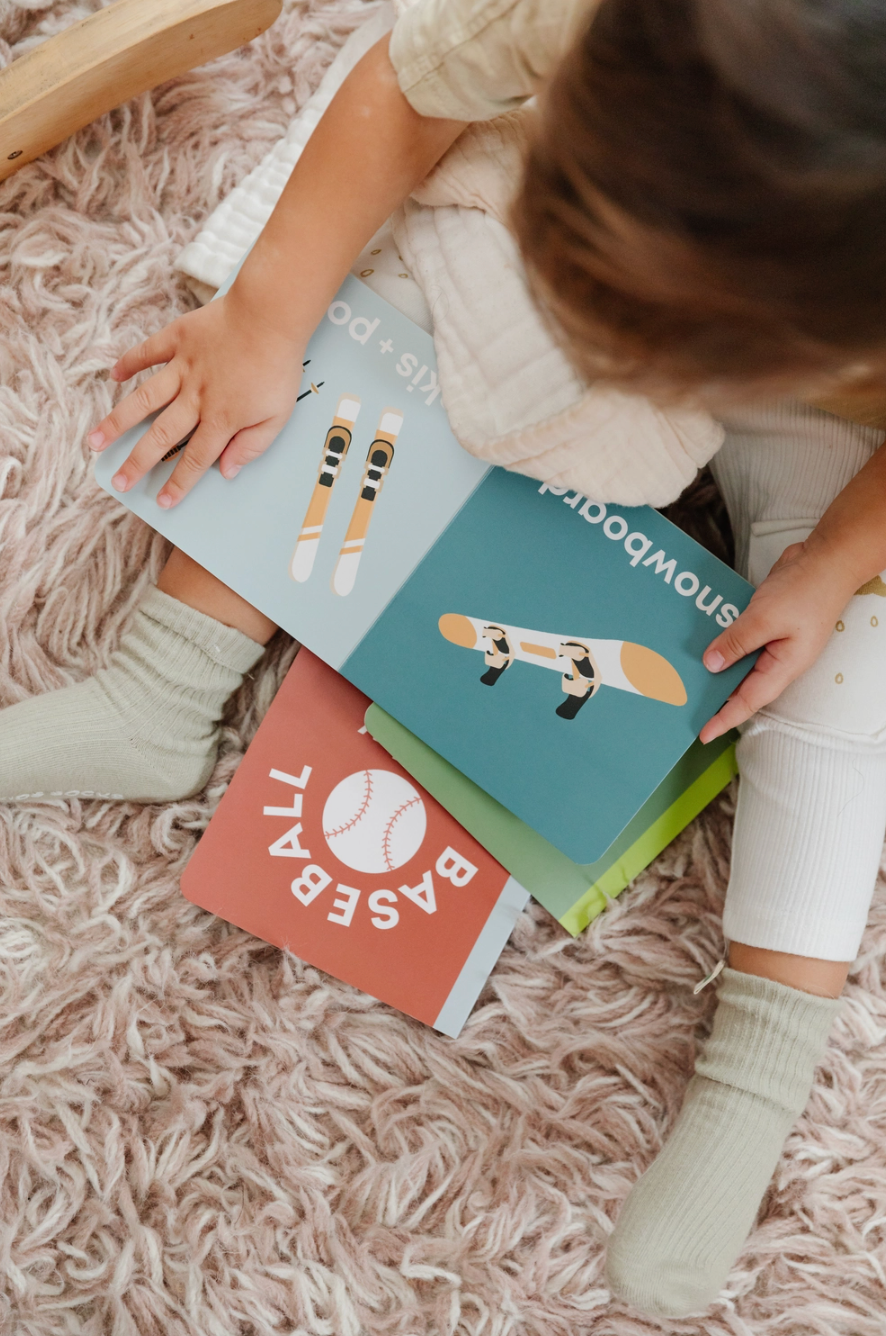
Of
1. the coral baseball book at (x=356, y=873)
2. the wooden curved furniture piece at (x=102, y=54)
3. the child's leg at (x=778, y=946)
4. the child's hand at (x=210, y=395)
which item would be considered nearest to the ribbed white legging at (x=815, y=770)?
the child's leg at (x=778, y=946)

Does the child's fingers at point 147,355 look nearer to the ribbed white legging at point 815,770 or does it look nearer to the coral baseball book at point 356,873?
the coral baseball book at point 356,873

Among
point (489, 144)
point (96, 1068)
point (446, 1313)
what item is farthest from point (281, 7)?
point (446, 1313)

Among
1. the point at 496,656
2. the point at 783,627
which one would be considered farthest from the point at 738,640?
the point at 496,656

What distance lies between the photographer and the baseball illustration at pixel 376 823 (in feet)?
1.93

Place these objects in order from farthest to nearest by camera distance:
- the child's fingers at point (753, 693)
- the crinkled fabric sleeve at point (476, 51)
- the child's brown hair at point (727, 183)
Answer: the child's fingers at point (753, 693) < the crinkled fabric sleeve at point (476, 51) < the child's brown hair at point (727, 183)

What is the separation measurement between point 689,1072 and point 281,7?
713 millimetres

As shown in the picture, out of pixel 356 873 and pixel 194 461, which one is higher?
pixel 194 461

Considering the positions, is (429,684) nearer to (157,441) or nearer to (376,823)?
(376,823)

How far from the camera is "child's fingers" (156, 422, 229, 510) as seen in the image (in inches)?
21.8

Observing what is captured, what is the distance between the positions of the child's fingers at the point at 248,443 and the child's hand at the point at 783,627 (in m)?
0.28

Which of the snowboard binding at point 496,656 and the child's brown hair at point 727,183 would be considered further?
Result: the snowboard binding at point 496,656

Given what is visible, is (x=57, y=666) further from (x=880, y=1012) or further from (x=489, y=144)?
(x=880, y=1012)

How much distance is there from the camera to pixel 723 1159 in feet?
1.77

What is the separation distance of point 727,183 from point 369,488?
0.30 m
